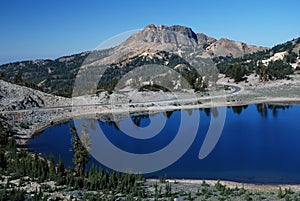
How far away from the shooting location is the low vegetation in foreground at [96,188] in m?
18.8

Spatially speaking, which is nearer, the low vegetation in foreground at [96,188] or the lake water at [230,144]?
the low vegetation in foreground at [96,188]

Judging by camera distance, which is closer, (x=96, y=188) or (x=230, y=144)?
(x=96, y=188)

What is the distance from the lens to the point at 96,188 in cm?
2034

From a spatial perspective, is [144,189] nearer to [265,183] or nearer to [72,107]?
[265,183]

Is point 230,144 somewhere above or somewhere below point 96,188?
above

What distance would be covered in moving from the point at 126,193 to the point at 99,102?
4228cm

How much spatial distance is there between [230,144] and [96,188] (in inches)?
704

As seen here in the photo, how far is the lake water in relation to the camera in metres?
26.7

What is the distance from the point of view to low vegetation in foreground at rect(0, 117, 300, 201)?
18781 mm

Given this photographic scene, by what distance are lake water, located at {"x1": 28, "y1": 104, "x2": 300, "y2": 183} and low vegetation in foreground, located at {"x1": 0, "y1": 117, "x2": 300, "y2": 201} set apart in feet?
14.2

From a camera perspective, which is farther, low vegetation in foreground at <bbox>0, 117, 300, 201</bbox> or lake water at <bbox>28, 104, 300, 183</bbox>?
lake water at <bbox>28, 104, 300, 183</bbox>

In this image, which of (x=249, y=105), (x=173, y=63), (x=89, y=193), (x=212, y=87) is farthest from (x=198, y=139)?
(x=173, y=63)

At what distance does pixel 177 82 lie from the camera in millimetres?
86875

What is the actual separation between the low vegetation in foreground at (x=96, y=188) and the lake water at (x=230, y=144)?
14.2 feet
